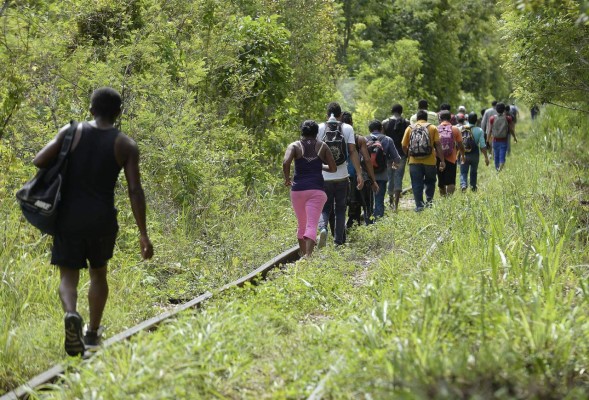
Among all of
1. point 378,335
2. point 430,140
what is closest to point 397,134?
point 430,140

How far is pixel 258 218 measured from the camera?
14734 millimetres

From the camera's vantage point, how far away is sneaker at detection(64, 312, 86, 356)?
6.78 metres

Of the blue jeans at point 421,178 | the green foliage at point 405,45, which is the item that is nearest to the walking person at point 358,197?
the blue jeans at point 421,178

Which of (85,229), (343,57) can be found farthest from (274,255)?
(343,57)

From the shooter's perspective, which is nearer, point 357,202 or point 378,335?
point 378,335

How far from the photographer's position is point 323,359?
6.32 meters

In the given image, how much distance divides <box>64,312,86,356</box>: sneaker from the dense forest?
340 millimetres

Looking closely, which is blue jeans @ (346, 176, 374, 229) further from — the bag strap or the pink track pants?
the bag strap

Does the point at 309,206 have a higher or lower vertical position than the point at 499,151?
higher

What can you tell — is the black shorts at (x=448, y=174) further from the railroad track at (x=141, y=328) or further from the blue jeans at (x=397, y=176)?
the railroad track at (x=141, y=328)

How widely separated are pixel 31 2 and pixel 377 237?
576 cm

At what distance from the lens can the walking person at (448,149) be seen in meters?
17.1

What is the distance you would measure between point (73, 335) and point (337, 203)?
6.60m

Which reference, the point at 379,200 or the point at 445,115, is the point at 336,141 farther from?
the point at 445,115
